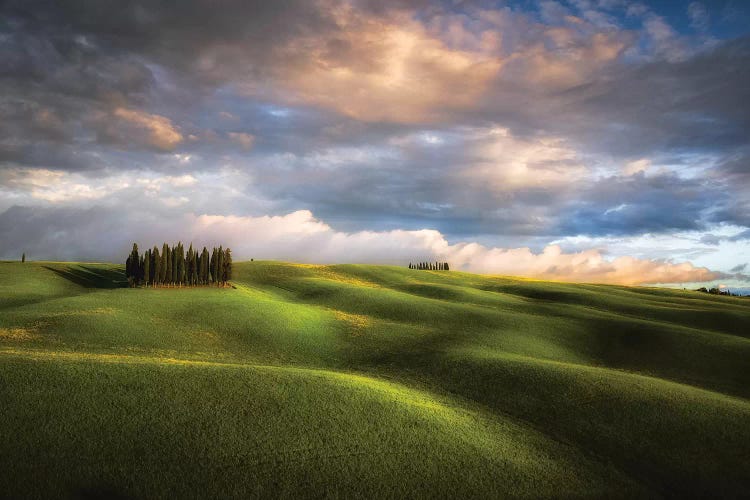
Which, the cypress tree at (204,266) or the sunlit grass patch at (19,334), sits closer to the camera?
the sunlit grass patch at (19,334)

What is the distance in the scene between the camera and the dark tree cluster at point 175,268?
7894 cm

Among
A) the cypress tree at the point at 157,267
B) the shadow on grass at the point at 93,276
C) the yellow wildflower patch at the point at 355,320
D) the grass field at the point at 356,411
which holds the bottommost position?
the grass field at the point at 356,411

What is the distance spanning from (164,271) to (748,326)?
283 feet

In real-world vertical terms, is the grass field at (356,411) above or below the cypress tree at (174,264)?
below

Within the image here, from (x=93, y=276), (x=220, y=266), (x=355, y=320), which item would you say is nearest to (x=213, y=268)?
(x=220, y=266)

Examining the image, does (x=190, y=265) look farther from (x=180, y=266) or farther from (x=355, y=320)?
(x=355, y=320)

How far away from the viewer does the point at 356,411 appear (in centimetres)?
2555

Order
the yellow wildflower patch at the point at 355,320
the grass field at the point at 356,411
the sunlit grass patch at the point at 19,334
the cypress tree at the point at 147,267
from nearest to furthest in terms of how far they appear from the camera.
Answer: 1. the grass field at the point at 356,411
2. the sunlit grass patch at the point at 19,334
3. the yellow wildflower patch at the point at 355,320
4. the cypress tree at the point at 147,267

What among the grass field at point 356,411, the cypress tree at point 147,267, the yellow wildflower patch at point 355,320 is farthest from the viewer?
the cypress tree at point 147,267

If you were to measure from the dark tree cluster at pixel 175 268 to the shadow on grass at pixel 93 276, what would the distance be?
4916mm

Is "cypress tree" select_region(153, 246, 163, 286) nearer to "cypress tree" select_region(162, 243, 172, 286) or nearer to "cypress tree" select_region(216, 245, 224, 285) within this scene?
"cypress tree" select_region(162, 243, 172, 286)

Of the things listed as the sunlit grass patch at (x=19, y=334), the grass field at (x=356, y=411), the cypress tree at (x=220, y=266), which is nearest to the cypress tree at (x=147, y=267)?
the cypress tree at (x=220, y=266)

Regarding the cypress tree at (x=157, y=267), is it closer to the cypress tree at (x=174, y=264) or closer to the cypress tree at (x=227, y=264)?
the cypress tree at (x=174, y=264)

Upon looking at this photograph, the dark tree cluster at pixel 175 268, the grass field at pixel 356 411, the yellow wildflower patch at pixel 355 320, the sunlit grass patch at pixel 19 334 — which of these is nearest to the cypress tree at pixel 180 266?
the dark tree cluster at pixel 175 268
